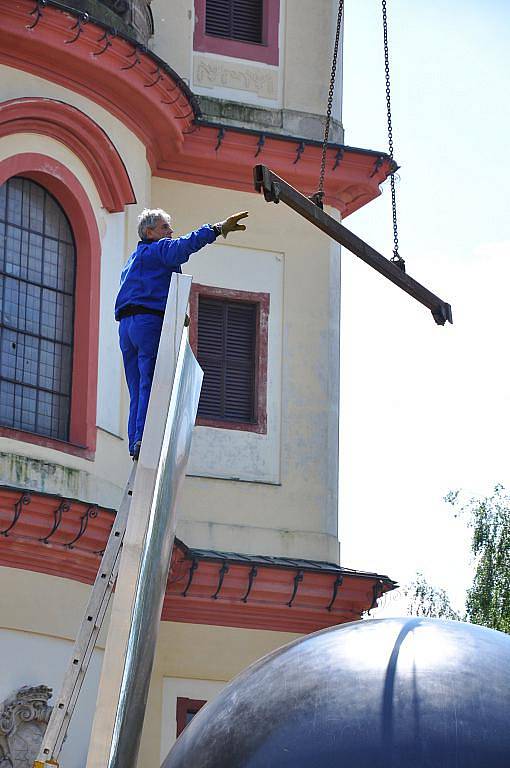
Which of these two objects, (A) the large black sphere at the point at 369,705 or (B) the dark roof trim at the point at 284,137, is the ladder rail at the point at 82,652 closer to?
(A) the large black sphere at the point at 369,705

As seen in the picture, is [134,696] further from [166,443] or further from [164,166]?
[164,166]

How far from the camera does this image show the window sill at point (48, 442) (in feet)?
61.2

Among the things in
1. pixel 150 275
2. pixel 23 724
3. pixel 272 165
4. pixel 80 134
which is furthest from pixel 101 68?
pixel 150 275

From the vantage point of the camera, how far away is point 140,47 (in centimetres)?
2023

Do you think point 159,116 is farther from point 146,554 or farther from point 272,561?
point 146,554

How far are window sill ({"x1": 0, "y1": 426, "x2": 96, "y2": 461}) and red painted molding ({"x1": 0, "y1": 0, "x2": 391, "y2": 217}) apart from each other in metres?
3.61

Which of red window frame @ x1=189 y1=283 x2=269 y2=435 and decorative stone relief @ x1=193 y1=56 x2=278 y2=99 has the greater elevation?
decorative stone relief @ x1=193 y1=56 x2=278 y2=99

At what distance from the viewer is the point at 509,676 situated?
31.5 ft

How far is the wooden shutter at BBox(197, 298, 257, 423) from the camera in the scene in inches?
889

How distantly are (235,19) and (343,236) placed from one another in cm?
842

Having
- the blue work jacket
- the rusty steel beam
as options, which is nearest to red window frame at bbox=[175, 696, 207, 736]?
the rusty steel beam

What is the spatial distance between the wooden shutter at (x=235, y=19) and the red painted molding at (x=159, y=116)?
1.62m

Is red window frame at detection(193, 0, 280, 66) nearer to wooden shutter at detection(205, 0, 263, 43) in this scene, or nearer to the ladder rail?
wooden shutter at detection(205, 0, 263, 43)

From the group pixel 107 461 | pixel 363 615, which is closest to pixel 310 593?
pixel 363 615
